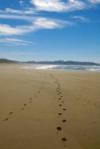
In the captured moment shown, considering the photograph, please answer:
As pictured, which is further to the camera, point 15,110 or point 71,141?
point 15,110

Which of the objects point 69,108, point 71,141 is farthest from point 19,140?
point 69,108

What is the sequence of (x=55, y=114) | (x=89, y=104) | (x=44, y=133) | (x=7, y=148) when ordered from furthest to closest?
(x=89, y=104), (x=55, y=114), (x=44, y=133), (x=7, y=148)

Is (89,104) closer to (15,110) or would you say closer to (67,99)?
(67,99)

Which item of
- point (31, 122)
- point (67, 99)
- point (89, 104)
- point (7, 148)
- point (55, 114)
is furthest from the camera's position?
point (67, 99)

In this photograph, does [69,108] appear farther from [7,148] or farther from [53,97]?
[7,148]

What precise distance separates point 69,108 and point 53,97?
219 cm

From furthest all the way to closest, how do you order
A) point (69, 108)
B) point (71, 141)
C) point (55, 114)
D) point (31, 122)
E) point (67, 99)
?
point (67, 99)
point (69, 108)
point (55, 114)
point (31, 122)
point (71, 141)

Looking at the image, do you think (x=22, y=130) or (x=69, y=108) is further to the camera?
(x=69, y=108)

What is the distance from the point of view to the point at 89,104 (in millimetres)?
9141

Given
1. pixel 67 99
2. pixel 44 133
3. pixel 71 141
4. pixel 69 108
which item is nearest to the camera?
pixel 71 141

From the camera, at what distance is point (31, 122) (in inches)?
260

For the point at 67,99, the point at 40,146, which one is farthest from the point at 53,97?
the point at 40,146

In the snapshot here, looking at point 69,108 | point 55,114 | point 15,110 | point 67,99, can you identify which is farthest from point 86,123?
point 67,99

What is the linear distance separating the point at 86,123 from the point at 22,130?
5.75 feet
